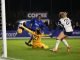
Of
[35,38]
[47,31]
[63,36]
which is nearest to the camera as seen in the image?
[63,36]

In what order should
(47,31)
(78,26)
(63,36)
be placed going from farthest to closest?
1. (78,26)
2. (47,31)
3. (63,36)

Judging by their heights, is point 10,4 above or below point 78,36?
above

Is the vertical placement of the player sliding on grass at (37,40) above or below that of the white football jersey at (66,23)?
below

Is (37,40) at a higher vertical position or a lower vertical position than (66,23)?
lower

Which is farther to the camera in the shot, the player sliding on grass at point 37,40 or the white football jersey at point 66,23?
the player sliding on grass at point 37,40

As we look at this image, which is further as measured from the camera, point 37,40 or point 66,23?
point 37,40

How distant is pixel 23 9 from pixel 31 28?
38.8ft

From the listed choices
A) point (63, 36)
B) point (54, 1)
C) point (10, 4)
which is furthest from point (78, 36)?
point (63, 36)

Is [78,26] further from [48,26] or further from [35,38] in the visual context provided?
[35,38]

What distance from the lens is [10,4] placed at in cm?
3120

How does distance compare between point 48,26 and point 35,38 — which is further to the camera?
point 48,26

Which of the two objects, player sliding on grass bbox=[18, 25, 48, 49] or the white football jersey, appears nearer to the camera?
the white football jersey

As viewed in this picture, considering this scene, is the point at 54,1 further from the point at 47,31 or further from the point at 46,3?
the point at 47,31

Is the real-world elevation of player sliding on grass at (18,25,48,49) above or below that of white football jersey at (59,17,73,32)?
below
